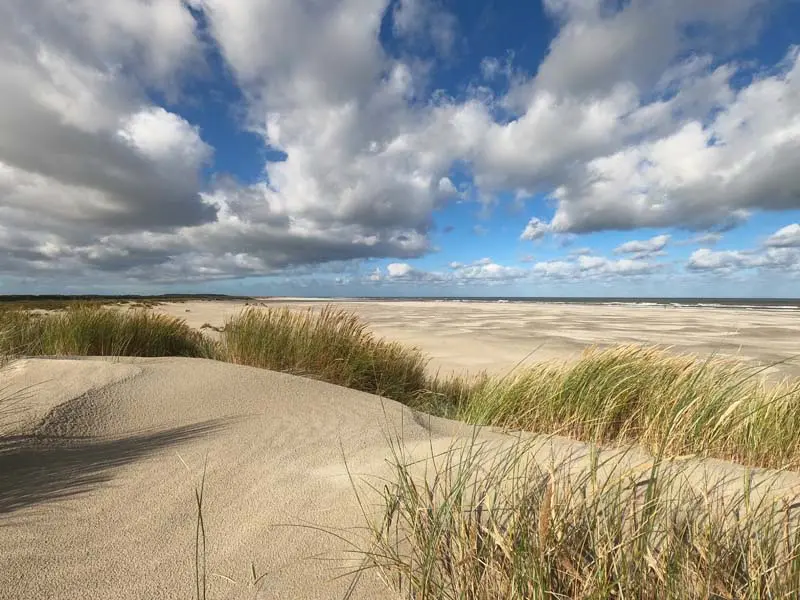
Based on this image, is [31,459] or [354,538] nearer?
[354,538]

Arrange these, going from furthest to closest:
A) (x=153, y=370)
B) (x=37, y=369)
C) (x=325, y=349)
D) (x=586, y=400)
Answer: (x=325, y=349) < (x=153, y=370) < (x=37, y=369) < (x=586, y=400)

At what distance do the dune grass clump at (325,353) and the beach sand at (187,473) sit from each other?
4.00 ft

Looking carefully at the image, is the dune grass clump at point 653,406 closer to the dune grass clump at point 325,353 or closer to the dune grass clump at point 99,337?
the dune grass clump at point 325,353

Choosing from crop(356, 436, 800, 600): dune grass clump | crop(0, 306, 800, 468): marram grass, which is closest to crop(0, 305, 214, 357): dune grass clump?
crop(0, 306, 800, 468): marram grass

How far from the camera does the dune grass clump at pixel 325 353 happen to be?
6.37m

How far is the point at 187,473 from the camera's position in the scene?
2.84m

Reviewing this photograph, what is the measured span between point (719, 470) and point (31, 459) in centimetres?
474

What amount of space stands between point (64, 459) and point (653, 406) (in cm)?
510

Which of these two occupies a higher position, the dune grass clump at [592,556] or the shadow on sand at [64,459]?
the dune grass clump at [592,556]

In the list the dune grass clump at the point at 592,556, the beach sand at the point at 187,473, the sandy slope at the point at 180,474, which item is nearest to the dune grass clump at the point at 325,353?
the beach sand at the point at 187,473

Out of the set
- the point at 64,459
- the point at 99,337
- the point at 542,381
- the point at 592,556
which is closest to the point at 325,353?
the point at 542,381

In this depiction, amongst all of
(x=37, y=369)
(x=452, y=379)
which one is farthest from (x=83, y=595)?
(x=452, y=379)

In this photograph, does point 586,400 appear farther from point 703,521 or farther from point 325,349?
point 325,349

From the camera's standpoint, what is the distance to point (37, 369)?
15.4 feet
